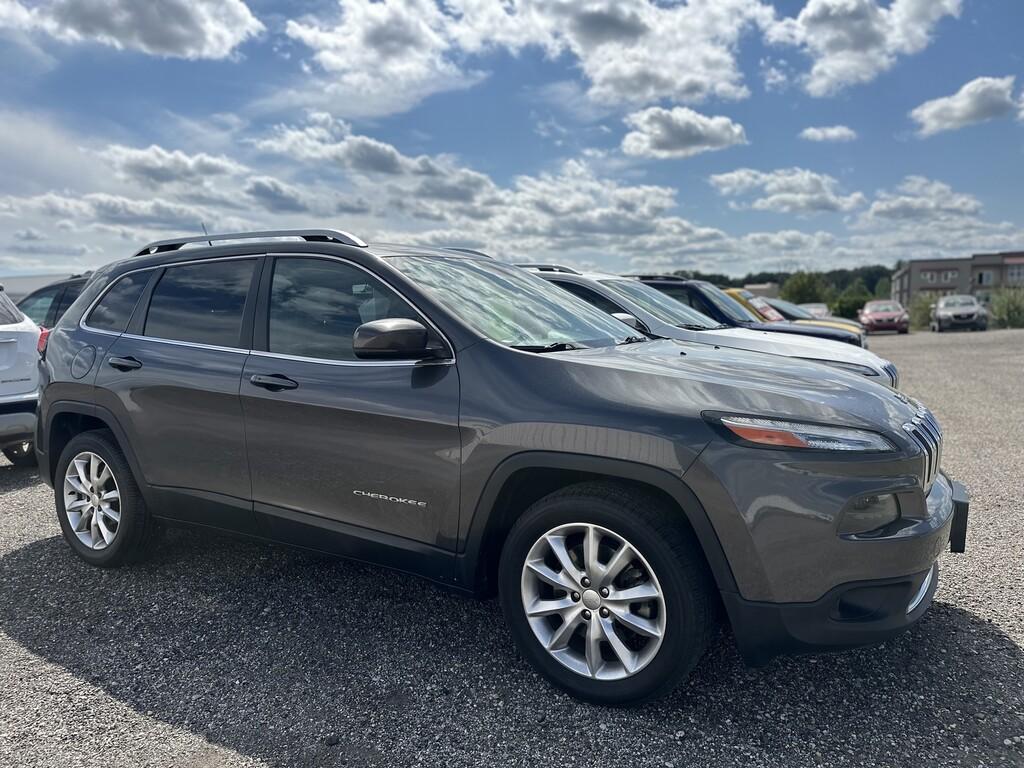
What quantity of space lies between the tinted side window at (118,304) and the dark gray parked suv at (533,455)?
16 centimetres

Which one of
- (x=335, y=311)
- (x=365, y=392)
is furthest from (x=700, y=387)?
(x=335, y=311)

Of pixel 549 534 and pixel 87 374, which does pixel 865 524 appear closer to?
pixel 549 534

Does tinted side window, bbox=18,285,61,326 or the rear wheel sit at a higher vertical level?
tinted side window, bbox=18,285,61,326

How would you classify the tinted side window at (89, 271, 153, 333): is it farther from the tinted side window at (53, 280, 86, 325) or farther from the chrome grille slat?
the tinted side window at (53, 280, 86, 325)

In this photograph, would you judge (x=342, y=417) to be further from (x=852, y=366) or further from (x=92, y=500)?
(x=852, y=366)

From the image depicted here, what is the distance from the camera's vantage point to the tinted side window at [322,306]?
322 cm

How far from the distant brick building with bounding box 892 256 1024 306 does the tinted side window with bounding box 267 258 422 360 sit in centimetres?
9464

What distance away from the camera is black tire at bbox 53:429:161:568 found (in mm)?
3980

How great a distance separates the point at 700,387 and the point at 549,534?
76 centimetres

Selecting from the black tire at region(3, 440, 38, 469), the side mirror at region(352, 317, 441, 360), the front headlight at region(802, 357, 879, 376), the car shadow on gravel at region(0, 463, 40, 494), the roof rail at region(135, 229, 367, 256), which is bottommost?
the car shadow on gravel at region(0, 463, 40, 494)

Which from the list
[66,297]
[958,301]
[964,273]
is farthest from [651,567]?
[964,273]

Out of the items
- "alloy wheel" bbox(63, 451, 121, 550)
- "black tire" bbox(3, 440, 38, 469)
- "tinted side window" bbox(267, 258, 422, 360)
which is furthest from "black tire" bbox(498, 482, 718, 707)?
"black tire" bbox(3, 440, 38, 469)

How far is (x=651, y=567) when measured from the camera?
2570 millimetres

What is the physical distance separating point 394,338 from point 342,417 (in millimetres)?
509
